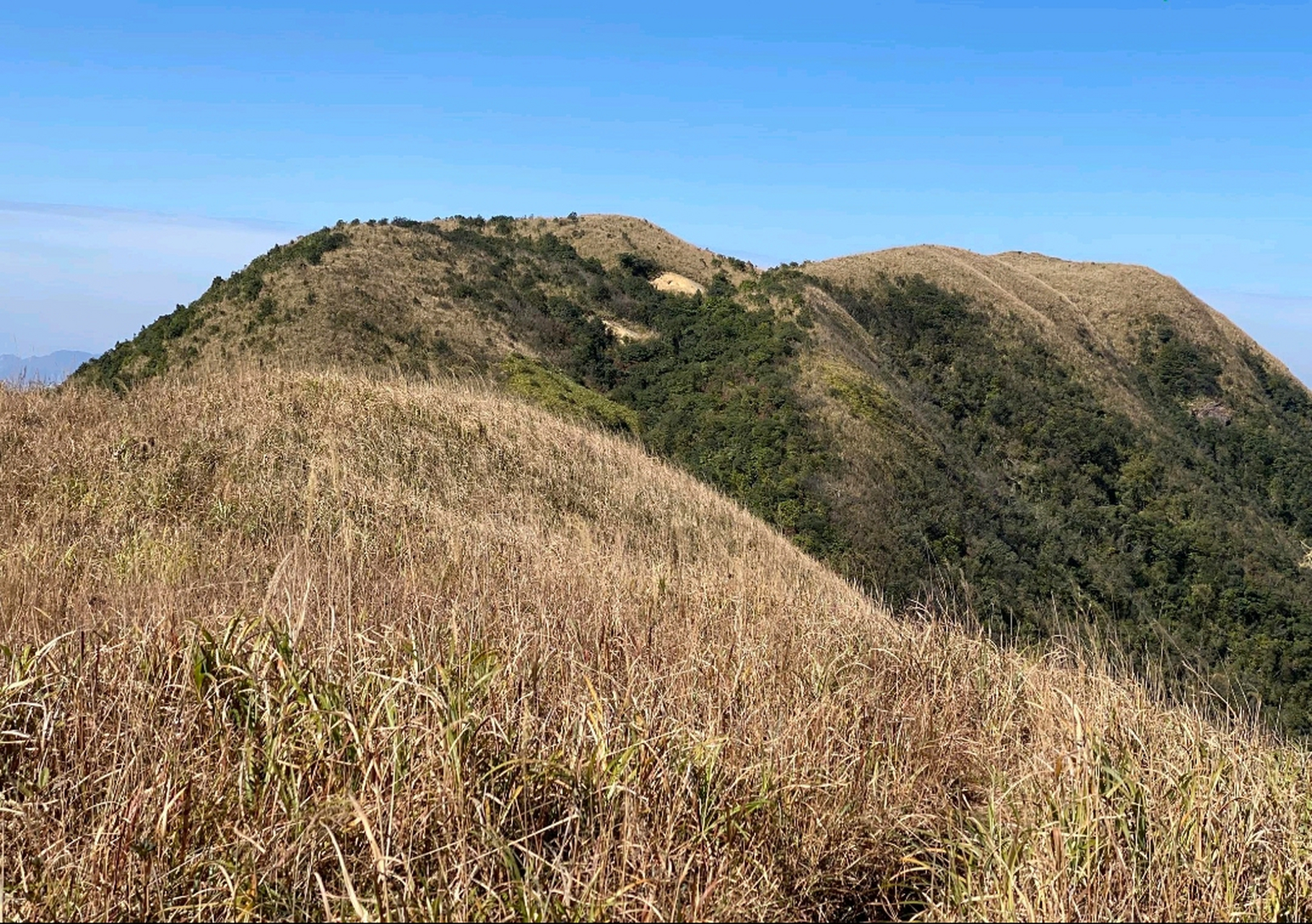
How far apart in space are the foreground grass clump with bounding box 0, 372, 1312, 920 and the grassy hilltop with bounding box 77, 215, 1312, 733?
441 inches

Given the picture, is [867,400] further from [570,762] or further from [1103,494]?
[570,762]

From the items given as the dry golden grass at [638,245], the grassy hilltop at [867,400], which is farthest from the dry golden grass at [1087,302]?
the dry golden grass at [638,245]

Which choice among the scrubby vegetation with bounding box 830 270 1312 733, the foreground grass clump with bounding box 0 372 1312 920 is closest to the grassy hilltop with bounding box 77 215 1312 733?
the scrubby vegetation with bounding box 830 270 1312 733

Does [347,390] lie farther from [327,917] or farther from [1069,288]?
[1069,288]

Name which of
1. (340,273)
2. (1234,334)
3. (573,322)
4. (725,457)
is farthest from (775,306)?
(1234,334)

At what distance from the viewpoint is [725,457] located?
2964cm

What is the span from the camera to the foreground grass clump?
2936mm

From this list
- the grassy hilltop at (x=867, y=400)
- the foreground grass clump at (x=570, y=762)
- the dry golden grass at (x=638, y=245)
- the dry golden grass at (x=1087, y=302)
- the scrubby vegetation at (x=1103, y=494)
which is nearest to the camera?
the foreground grass clump at (x=570, y=762)

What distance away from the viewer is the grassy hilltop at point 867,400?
27297 millimetres

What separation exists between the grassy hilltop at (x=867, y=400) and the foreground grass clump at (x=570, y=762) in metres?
11.2

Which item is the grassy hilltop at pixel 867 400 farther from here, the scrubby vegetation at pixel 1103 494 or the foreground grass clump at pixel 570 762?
the foreground grass clump at pixel 570 762

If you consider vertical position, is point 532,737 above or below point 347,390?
below

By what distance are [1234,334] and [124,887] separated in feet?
Answer: 279

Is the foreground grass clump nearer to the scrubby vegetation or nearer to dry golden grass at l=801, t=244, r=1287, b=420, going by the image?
the scrubby vegetation
